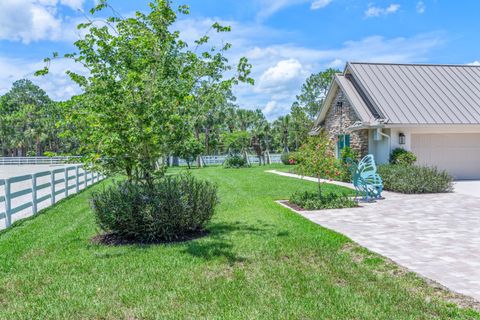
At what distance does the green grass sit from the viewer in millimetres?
3891

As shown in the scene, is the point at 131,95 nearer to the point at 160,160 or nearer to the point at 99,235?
the point at 160,160

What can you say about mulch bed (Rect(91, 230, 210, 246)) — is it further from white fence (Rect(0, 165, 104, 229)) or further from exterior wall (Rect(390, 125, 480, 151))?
exterior wall (Rect(390, 125, 480, 151))

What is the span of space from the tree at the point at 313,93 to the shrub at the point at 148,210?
1503 inches

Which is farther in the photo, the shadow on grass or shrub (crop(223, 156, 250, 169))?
shrub (crop(223, 156, 250, 169))

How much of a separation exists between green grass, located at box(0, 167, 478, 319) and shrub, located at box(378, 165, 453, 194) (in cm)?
684

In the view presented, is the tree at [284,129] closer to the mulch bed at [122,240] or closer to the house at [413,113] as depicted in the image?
the house at [413,113]

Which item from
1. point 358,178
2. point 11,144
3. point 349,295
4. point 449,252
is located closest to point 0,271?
point 349,295

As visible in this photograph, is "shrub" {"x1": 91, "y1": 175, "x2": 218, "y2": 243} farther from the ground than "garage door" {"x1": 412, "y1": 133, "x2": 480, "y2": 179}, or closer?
closer

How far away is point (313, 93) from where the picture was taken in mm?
44906

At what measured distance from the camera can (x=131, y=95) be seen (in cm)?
646

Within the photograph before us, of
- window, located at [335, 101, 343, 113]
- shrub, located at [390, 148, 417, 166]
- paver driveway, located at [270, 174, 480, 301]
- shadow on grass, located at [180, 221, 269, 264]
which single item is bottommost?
paver driveway, located at [270, 174, 480, 301]

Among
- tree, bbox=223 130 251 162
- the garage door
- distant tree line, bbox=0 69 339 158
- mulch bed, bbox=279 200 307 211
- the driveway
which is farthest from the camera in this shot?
distant tree line, bbox=0 69 339 158

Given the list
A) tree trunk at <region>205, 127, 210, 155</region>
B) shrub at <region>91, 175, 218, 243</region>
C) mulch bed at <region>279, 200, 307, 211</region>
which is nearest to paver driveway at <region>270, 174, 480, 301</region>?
mulch bed at <region>279, 200, 307, 211</region>

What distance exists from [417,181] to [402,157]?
2.38 m
